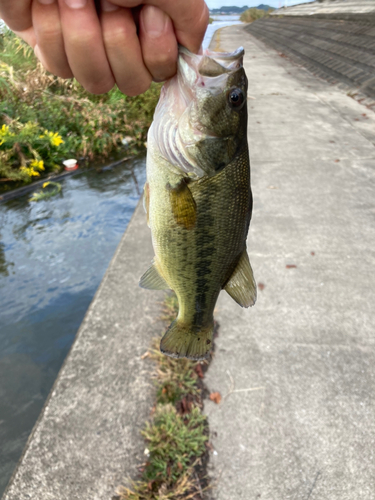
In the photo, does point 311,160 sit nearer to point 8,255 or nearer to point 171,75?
point 8,255

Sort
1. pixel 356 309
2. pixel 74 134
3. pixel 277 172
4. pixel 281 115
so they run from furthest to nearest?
1. pixel 281 115
2. pixel 74 134
3. pixel 277 172
4. pixel 356 309

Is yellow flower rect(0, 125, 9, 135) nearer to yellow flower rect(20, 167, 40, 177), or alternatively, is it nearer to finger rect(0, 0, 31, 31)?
yellow flower rect(20, 167, 40, 177)

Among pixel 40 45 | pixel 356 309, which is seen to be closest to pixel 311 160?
pixel 356 309

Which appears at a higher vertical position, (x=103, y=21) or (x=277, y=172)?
(x=103, y=21)

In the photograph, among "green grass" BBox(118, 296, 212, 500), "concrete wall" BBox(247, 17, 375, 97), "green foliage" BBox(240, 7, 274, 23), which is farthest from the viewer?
"green foliage" BBox(240, 7, 274, 23)

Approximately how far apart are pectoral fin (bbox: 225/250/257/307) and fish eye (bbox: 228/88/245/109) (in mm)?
570

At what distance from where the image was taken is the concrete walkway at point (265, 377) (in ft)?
7.63

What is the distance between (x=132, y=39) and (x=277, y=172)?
5.25 metres

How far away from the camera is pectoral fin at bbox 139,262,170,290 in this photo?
1.66 m

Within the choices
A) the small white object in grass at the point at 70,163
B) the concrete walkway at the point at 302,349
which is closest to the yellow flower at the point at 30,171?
the small white object in grass at the point at 70,163

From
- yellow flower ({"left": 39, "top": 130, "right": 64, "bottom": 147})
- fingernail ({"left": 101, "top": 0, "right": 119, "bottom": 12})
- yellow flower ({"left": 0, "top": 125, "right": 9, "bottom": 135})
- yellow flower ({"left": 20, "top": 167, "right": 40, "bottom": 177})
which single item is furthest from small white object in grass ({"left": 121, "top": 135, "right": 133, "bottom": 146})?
fingernail ({"left": 101, "top": 0, "right": 119, "bottom": 12})

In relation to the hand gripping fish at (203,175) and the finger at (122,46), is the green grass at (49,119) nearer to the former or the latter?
the hand gripping fish at (203,175)

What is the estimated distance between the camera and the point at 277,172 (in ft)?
19.7

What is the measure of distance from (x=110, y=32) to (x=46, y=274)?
12.1 ft
